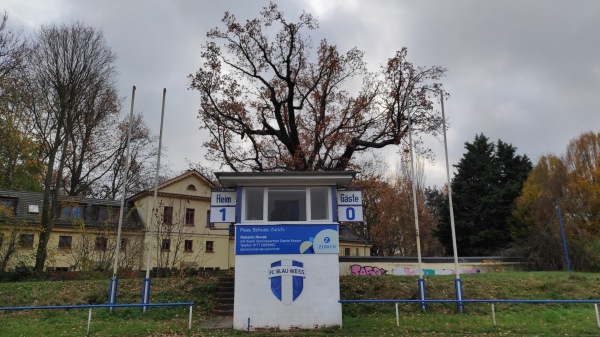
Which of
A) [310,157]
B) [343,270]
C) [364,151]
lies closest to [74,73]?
[310,157]

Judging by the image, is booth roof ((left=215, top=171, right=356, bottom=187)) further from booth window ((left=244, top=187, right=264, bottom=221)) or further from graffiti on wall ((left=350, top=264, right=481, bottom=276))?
graffiti on wall ((left=350, top=264, right=481, bottom=276))

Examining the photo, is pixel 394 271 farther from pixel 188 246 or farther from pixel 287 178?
pixel 188 246

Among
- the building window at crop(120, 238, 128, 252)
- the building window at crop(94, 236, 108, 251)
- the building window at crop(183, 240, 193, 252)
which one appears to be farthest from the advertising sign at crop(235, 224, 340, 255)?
the building window at crop(183, 240, 193, 252)

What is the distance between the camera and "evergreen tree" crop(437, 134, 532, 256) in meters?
39.8

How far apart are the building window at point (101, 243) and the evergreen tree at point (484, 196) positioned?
29.8m

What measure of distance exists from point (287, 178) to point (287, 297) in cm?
329

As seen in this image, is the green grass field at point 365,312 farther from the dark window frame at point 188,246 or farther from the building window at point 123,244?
the dark window frame at point 188,246

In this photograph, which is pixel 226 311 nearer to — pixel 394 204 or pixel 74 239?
pixel 74 239

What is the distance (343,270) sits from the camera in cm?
2516

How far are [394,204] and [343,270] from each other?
1809 cm

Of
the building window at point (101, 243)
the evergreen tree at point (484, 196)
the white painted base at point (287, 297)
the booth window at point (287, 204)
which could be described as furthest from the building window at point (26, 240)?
the evergreen tree at point (484, 196)

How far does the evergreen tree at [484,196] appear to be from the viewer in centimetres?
3981

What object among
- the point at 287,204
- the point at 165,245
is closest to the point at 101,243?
the point at 165,245

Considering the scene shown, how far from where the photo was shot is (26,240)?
90.9 feet
